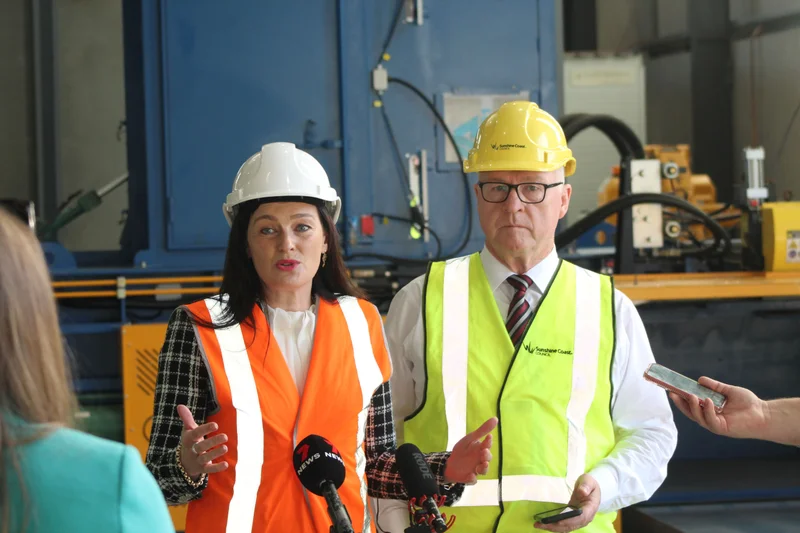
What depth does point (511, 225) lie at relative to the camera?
267cm

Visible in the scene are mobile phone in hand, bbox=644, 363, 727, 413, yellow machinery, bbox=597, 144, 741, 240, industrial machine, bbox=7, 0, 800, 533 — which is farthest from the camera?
yellow machinery, bbox=597, 144, 741, 240

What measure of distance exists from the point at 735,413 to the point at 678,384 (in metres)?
0.21

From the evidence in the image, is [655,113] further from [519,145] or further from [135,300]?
[519,145]

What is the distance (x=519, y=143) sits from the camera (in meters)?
2.72

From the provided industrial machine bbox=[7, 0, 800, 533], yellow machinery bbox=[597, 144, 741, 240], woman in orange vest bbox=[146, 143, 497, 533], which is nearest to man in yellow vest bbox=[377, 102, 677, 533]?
woman in orange vest bbox=[146, 143, 497, 533]

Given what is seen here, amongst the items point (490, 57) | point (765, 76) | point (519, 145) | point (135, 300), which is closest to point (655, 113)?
point (765, 76)

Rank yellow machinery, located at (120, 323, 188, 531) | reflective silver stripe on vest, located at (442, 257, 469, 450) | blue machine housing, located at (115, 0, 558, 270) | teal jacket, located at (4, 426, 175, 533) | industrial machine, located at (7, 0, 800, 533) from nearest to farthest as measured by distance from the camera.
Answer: teal jacket, located at (4, 426, 175, 533), reflective silver stripe on vest, located at (442, 257, 469, 450), yellow machinery, located at (120, 323, 188, 531), industrial machine, located at (7, 0, 800, 533), blue machine housing, located at (115, 0, 558, 270)

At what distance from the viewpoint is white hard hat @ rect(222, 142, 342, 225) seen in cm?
240

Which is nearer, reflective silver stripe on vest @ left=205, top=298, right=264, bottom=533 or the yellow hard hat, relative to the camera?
reflective silver stripe on vest @ left=205, top=298, right=264, bottom=533

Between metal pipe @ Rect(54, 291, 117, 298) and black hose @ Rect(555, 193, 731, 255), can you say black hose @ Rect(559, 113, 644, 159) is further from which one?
metal pipe @ Rect(54, 291, 117, 298)

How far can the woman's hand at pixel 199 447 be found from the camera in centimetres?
197

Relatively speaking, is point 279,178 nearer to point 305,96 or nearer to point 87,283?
point 87,283

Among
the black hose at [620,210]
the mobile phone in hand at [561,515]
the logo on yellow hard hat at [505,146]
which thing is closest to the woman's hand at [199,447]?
the mobile phone in hand at [561,515]

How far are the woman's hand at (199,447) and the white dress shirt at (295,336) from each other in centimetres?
30
